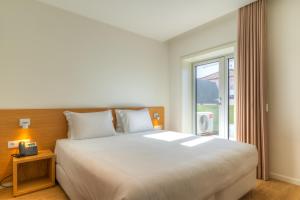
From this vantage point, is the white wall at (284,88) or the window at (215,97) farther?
the window at (215,97)

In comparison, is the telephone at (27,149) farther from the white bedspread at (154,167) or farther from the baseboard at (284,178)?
the baseboard at (284,178)

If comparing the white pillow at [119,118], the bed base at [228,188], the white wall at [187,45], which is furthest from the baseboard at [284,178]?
the white pillow at [119,118]

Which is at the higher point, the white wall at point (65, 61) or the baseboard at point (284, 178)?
the white wall at point (65, 61)

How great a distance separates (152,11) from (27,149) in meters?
2.56

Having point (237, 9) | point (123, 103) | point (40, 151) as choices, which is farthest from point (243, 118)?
point (40, 151)

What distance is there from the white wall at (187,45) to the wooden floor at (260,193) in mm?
1975

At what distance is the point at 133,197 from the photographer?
1037mm

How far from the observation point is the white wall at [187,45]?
3.07 meters

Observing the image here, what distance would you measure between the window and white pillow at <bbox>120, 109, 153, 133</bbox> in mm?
1422

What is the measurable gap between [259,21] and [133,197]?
2.78 meters

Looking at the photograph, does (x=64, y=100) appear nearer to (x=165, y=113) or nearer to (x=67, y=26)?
(x=67, y=26)

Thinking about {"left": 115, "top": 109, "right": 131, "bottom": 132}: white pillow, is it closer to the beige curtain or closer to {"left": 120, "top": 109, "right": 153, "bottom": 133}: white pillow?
{"left": 120, "top": 109, "right": 153, "bottom": 133}: white pillow

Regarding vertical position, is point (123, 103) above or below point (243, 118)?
above

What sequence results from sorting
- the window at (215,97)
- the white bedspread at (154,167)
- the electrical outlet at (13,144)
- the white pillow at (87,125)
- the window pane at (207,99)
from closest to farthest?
the white bedspread at (154,167)
the electrical outlet at (13,144)
the white pillow at (87,125)
the window at (215,97)
the window pane at (207,99)
